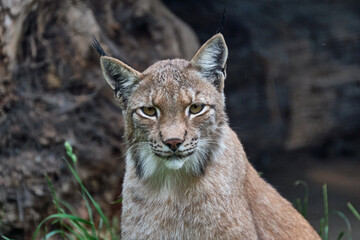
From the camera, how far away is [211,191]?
4688 millimetres

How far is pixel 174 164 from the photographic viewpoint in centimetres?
443

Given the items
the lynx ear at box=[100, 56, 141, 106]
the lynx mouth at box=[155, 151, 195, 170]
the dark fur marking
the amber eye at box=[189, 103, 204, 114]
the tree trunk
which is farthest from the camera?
the tree trunk

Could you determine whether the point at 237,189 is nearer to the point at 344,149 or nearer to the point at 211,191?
the point at 211,191

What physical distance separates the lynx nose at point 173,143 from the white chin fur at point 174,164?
0.14 metres

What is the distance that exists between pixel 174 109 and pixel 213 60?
1.87 feet

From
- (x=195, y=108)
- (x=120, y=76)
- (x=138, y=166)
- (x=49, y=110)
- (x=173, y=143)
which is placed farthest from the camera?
(x=49, y=110)

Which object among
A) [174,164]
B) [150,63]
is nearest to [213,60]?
[174,164]

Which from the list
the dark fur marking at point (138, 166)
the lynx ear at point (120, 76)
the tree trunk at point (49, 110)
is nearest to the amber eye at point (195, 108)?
the lynx ear at point (120, 76)

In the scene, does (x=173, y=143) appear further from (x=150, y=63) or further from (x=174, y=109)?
(x=150, y=63)

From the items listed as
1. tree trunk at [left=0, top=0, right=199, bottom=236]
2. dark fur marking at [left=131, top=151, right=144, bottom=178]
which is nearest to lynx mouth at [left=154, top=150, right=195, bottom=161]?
dark fur marking at [left=131, top=151, right=144, bottom=178]

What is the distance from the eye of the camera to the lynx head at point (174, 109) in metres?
4.38

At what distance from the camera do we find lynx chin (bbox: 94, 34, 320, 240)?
177 inches

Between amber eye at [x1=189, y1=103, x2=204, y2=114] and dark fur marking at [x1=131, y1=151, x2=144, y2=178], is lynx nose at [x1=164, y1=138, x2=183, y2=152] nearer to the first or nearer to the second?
amber eye at [x1=189, y1=103, x2=204, y2=114]

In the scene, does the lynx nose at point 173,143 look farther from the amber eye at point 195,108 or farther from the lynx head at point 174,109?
the amber eye at point 195,108
